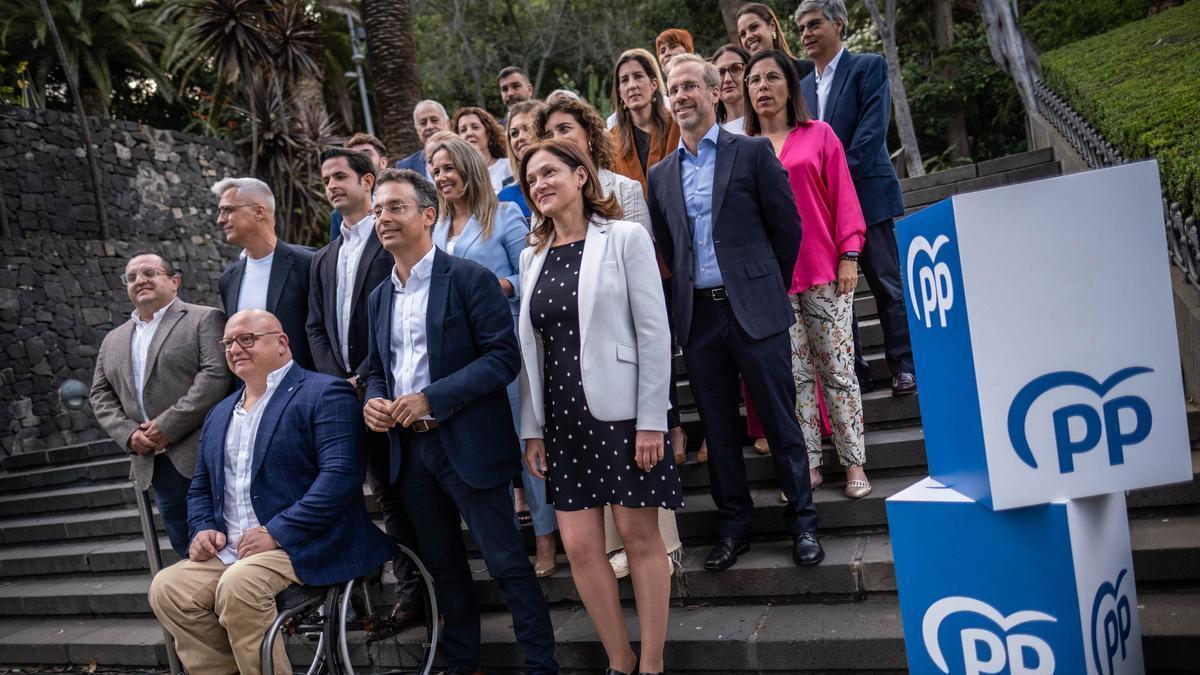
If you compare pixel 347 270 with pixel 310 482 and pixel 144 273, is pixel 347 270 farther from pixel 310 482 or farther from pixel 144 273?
pixel 310 482

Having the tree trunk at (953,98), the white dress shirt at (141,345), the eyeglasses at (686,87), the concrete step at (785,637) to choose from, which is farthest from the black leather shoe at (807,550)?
the tree trunk at (953,98)

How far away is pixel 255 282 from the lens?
458 centimetres

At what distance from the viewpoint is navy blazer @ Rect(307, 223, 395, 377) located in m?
4.26

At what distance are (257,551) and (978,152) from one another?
51.8 ft

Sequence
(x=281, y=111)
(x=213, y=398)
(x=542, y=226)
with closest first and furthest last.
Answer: (x=542, y=226), (x=213, y=398), (x=281, y=111)

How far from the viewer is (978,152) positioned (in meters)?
16.2

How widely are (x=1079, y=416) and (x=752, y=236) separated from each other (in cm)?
173

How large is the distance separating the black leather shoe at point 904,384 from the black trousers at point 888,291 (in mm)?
30

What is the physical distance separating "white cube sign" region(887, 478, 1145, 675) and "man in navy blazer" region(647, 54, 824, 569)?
123 cm

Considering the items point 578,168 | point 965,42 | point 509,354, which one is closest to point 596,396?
point 509,354

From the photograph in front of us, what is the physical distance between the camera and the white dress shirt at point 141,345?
14.5 feet

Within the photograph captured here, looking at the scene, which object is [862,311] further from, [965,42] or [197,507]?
[965,42]

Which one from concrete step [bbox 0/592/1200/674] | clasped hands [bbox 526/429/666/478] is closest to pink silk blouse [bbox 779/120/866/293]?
clasped hands [bbox 526/429/666/478]

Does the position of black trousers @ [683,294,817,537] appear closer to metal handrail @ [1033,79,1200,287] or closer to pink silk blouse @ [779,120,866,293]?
pink silk blouse @ [779,120,866,293]
